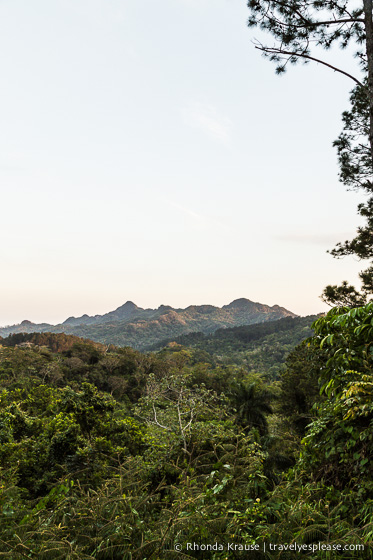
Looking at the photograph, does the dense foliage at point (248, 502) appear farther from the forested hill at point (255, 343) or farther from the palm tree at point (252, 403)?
the forested hill at point (255, 343)

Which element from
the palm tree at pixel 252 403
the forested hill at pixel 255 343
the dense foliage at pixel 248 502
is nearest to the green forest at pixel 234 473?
the dense foliage at pixel 248 502

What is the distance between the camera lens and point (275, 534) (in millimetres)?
2150

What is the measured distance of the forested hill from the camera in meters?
94.2

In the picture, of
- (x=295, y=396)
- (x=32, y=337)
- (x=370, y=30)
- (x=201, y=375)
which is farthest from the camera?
(x=32, y=337)

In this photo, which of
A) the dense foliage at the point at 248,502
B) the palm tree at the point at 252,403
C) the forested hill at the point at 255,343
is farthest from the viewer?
the forested hill at the point at 255,343

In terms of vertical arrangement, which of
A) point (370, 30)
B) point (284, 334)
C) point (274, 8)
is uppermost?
point (274, 8)

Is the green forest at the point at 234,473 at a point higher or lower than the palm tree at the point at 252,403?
higher

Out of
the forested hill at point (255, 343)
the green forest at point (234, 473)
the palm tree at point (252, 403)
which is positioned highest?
the green forest at point (234, 473)

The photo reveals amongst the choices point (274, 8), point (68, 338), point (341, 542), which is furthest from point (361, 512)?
point (68, 338)

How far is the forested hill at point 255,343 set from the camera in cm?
9425

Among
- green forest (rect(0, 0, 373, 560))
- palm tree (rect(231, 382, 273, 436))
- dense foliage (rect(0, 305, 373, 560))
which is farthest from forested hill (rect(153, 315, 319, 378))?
dense foliage (rect(0, 305, 373, 560))

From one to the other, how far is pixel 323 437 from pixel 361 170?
1093cm

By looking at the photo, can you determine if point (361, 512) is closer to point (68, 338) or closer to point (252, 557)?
point (252, 557)

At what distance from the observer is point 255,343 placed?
13375 cm
